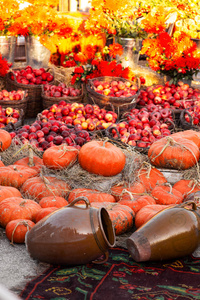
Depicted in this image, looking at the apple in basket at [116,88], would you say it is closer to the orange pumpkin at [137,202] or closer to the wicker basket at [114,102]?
the wicker basket at [114,102]

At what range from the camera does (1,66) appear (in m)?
5.92

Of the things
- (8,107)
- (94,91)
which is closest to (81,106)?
(94,91)

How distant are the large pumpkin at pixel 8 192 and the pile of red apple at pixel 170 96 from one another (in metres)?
3.11

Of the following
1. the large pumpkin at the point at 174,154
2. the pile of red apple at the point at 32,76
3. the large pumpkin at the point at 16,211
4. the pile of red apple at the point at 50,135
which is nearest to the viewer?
the large pumpkin at the point at 16,211

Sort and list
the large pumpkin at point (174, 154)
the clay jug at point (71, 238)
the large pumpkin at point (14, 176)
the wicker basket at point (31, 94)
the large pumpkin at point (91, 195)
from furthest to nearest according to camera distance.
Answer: the wicker basket at point (31, 94)
the large pumpkin at point (174, 154)
the large pumpkin at point (14, 176)
the large pumpkin at point (91, 195)
the clay jug at point (71, 238)

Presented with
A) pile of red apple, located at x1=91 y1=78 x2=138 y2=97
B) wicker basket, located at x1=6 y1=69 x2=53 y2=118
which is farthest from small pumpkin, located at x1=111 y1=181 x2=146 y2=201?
wicker basket, located at x1=6 y1=69 x2=53 y2=118

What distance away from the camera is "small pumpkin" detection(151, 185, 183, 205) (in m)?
3.11

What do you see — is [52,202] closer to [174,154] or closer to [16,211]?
[16,211]

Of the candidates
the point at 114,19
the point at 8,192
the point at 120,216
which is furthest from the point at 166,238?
the point at 114,19

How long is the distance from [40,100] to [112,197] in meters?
3.50

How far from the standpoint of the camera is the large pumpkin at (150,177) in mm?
3402

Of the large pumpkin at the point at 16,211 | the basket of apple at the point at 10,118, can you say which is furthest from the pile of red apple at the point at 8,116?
the large pumpkin at the point at 16,211

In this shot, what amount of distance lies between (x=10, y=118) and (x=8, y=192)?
209 centimetres

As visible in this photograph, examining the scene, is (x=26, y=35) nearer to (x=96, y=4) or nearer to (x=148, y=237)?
(x=96, y=4)
